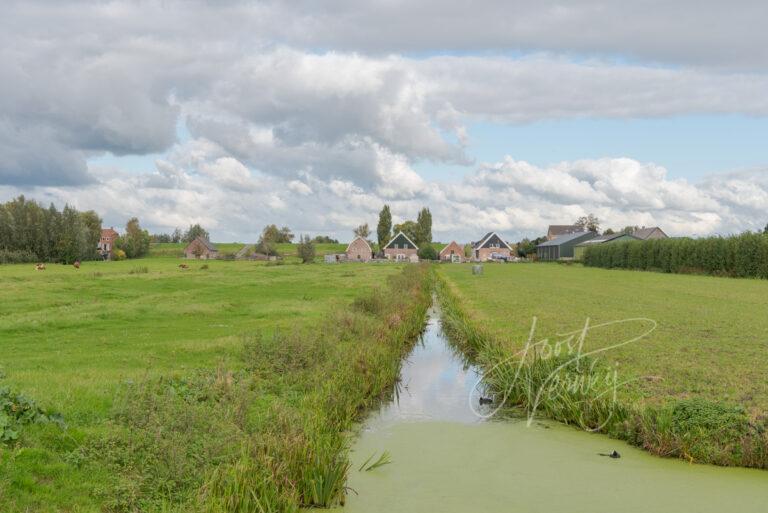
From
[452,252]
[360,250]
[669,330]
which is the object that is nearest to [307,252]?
[360,250]

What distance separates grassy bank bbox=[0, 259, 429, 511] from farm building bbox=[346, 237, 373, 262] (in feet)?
375

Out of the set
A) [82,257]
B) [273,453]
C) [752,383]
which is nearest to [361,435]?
[273,453]

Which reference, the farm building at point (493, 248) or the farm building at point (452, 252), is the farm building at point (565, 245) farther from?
the farm building at point (452, 252)

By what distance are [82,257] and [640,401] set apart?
Result: 9835 cm

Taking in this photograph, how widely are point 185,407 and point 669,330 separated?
53.4 ft

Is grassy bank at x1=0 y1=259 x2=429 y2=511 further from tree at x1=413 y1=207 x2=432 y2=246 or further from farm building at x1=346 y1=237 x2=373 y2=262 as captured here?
tree at x1=413 y1=207 x2=432 y2=246

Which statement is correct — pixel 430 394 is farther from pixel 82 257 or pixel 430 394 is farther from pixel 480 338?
pixel 82 257

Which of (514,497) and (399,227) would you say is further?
(399,227)

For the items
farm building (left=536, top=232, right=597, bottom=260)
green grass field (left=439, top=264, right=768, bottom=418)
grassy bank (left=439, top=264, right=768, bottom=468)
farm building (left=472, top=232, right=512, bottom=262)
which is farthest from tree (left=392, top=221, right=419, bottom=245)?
grassy bank (left=439, top=264, right=768, bottom=468)

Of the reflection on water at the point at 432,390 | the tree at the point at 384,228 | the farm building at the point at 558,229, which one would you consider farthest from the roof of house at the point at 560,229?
the reflection on water at the point at 432,390

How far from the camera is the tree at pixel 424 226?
515ft

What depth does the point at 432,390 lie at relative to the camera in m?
14.9

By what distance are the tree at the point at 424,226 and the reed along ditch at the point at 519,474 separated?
145 metres

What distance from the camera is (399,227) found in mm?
162750
